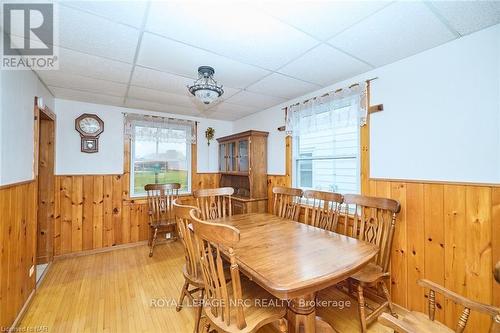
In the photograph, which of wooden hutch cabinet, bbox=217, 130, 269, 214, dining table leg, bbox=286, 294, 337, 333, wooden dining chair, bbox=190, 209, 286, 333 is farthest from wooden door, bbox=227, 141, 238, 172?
dining table leg, bbox=286, 294, 337, 333

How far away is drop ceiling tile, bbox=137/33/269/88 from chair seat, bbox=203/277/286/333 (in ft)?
6.24

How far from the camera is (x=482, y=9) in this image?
139 centimetres

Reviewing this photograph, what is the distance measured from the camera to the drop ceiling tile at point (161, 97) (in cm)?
285

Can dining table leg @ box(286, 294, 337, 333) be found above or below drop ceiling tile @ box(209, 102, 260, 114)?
below

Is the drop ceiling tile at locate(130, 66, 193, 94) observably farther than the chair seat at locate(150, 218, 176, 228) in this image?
No

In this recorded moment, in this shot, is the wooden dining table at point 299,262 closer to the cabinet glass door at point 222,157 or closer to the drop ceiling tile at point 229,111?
the drop ceiling tile at point 229,111

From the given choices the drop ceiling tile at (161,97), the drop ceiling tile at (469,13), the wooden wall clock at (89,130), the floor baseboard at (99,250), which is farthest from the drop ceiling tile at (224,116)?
the drop ceiling tile at (469,13)

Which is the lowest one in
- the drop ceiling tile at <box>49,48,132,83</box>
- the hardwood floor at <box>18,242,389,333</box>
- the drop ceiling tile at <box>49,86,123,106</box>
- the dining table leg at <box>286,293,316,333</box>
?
the hardwood floor at <box>18,242,389,333</box>

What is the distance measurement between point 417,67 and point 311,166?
150cm

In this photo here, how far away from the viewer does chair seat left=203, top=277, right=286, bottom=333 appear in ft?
3.90

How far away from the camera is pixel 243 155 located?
3.70m

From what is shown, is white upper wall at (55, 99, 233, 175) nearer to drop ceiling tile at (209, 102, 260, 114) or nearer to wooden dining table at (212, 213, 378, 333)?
drop ceiling tile at (209, 102, 260, 114)

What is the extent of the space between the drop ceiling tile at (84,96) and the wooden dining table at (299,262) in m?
2.78

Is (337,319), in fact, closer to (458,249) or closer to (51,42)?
(458,249)
